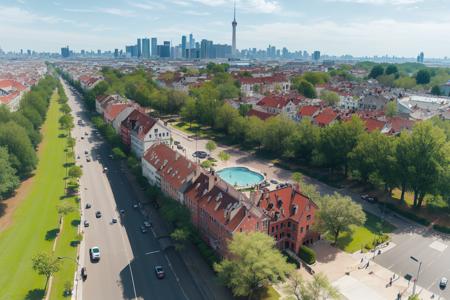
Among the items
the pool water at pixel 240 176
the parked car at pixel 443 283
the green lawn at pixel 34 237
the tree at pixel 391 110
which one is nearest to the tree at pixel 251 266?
the parked car at pixel 443 283

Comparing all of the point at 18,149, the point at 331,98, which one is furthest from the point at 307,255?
the point at 331,98

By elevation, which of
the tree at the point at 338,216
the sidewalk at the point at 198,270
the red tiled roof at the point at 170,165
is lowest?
the sidewalk at the point at 198,270

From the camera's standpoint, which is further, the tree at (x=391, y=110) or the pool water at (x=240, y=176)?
the tree at (x=391, y=110)

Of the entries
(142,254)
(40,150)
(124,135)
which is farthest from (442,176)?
(40,150)

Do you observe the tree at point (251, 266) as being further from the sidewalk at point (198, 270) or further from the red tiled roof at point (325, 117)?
the red tiled roof at point (325, 117)

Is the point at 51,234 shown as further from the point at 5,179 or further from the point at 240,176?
the point at 240,176

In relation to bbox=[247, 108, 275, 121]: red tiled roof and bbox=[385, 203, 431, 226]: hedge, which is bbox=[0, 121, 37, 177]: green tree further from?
bbox=[385, 203, 431, 226]: hedge

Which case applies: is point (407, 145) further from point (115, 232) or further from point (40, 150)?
point (40, 150)
